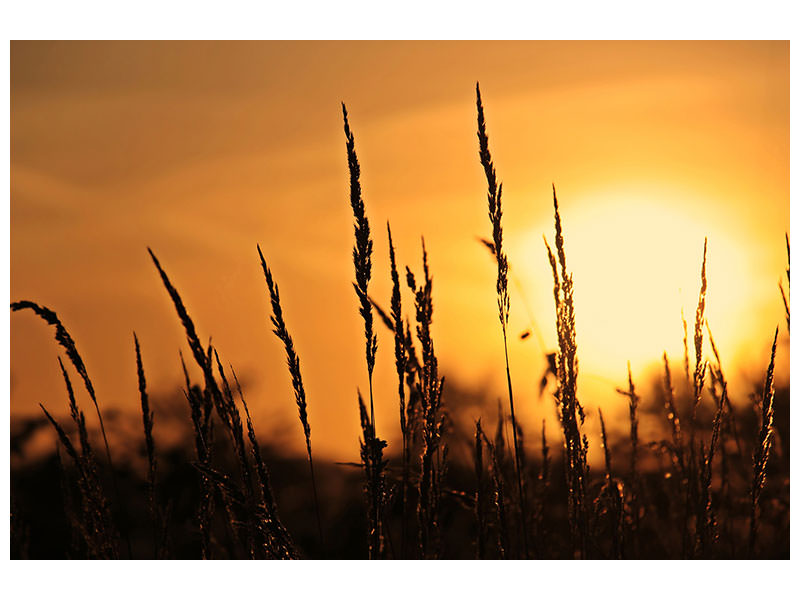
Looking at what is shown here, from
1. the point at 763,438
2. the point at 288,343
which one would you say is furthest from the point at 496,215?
the point at 763,438

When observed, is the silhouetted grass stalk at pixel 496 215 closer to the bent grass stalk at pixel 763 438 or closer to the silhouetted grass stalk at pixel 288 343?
the silhouetted grass stalk at pixel 288 343

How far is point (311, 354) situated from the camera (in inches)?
95.4

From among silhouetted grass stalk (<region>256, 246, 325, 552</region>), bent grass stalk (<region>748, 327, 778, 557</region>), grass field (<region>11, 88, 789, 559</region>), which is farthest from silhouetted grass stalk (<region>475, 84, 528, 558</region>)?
bent grass stalk (<region>748, 327, 778, 557</region>)

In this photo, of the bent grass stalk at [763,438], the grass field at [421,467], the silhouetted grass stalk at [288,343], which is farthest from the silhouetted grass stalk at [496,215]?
the bent grass stalk at [763,438]

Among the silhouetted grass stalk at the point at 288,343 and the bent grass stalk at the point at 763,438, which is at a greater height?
the silhouetted grass stalk at the point at 288,343

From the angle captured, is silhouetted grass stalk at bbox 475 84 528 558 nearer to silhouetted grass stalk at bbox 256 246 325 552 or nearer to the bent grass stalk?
silhouetted grass stalk at bbox 256 246 325 552

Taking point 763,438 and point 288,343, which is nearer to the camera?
point 288,343

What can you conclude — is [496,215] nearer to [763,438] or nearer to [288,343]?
[288,343]

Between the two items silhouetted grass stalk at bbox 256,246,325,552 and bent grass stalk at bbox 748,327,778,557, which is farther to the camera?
bent grass stalk at bbox 748,327,778,557

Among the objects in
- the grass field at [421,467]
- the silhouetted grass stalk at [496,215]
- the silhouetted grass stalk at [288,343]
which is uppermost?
the silhouetted grass stalk at [496,215]

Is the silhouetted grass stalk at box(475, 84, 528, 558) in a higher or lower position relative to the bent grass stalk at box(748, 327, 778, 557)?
higher

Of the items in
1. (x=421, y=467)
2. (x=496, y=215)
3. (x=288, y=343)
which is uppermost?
(x=496, y=215)
